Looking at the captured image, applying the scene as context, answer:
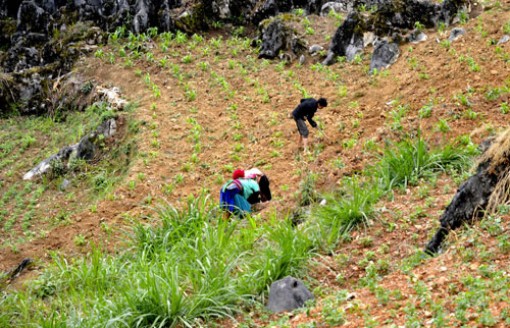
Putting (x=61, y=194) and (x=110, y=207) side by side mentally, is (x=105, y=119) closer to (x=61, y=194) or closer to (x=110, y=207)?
(x=61, y=194)

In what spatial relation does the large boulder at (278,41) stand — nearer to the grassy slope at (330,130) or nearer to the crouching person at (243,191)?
the grassy slope at (330,130)

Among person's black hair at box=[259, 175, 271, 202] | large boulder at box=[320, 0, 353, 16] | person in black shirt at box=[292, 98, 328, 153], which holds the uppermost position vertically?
large boulder at box=[320, 0, 353, 16]

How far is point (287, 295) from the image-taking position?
18.9 ft

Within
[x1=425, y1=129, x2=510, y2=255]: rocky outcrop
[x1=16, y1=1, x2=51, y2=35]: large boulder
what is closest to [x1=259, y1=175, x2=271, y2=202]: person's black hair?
[x1=425, y1=129, x2=510, y2=255]: rocky outcrop

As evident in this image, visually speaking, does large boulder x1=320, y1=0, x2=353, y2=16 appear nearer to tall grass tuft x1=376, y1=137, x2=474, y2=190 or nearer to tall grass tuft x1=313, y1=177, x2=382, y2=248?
tall grass tuft x1=376, y1=137, x2=474, y2=190

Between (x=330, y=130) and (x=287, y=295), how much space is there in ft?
Answer: 24.6

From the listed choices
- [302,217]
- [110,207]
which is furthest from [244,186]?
[110,207]

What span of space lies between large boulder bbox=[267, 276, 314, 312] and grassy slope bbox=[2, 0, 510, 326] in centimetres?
22

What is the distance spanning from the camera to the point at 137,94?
56.2 ft

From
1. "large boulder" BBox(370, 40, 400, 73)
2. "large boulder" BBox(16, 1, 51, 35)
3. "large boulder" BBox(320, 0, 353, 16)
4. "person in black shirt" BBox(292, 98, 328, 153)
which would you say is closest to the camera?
"person in black shirt" BBox(292, 98, 328, 153)

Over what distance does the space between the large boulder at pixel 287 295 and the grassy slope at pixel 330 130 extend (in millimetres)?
216

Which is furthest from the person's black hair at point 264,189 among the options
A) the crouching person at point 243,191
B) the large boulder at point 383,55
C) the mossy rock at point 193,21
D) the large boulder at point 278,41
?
the mossy rock at point 193,21

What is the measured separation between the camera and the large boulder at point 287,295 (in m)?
5.74

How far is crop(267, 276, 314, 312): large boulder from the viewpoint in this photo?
5.74 metres
